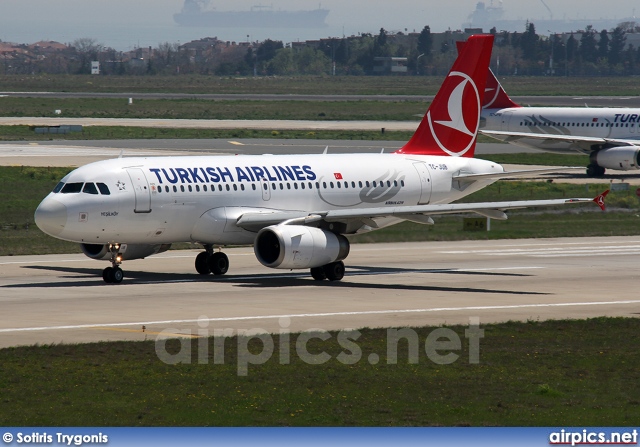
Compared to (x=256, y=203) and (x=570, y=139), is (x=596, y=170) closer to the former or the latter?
(x=570, y=139)

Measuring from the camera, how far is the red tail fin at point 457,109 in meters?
49.5

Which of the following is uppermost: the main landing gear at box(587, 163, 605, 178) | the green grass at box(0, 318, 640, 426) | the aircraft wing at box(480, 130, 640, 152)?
the green grass at box(0, 318, 640, 426)

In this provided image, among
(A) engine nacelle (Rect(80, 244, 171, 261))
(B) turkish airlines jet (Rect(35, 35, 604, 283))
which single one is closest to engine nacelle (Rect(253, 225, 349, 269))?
(B) turkish airlines jet (Rect(35, 35, 604, 283))

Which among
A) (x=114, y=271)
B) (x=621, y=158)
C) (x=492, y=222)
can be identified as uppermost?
(x=114, y=271)

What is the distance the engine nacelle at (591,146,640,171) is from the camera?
273 ft

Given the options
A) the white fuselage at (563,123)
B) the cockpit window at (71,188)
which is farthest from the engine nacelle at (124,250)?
the white fuselage at (563,123)

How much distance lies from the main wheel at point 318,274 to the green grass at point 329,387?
493 inches

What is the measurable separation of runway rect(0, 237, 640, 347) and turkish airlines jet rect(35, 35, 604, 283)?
1303 millimetres

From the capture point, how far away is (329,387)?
23.8 metres

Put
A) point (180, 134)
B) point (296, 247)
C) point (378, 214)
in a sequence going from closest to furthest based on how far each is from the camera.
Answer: point (296, 247) → point (378, 214) → point (180, 134)

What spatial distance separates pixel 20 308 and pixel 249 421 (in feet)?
52.1

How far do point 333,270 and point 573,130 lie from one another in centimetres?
5341

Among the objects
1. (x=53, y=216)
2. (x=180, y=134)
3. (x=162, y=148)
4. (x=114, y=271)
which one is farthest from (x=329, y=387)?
(x=180, y=134)
